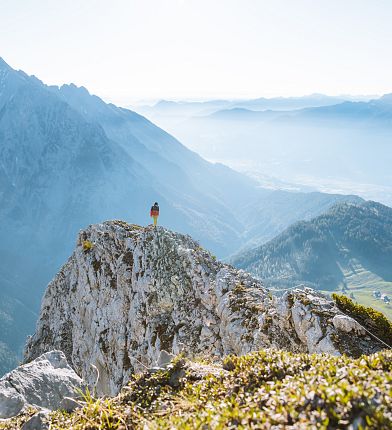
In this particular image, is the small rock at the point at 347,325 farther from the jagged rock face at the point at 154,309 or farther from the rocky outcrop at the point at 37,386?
the rocky outcrop at the point at 37,386

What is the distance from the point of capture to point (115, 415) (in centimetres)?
970

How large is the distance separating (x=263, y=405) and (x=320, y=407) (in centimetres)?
136

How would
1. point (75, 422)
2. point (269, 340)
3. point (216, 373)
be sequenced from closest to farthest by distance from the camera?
point (75, 422) → point (216, 373) → point (269, 340)

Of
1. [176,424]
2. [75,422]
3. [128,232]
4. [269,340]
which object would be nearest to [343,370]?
[176,424]

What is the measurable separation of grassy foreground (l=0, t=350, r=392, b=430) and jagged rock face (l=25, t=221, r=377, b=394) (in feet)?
45.9

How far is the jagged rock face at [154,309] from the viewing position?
26922mm

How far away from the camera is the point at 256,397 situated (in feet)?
27.6

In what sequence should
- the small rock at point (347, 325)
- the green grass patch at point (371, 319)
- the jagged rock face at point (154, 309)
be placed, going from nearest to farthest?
the green grass patch at point (371, 319) → the small rock at point (347, 325) → the jagged rock face at point (154, 309)

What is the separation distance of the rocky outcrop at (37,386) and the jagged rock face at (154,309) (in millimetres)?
12672

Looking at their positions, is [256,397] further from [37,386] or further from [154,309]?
[154,309]

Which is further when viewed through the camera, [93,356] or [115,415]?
[93,356]

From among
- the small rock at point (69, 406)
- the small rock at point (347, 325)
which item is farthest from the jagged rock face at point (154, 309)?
the small rock at point (69, 406)

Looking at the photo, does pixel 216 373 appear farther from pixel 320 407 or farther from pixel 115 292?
pixel 115 292

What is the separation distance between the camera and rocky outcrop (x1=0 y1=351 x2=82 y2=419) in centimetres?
1631
